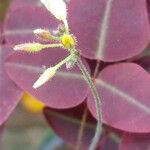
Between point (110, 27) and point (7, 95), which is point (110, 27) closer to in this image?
point (110, 27)

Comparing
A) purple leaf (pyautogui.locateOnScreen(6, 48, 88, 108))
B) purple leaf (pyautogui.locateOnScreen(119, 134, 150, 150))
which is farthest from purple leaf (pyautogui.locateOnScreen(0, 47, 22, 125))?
purple leaf (pyautogui.locateOnScreen(119, 134, 150, 150))

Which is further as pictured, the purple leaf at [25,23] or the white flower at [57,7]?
the purple leaf at [25,23]

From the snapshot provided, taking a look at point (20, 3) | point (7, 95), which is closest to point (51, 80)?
point (7, 95)

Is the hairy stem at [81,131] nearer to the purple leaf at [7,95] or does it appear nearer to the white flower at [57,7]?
the purple leaf at [7,95]

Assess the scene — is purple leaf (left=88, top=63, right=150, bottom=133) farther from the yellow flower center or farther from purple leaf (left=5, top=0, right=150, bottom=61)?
the yellow flower center

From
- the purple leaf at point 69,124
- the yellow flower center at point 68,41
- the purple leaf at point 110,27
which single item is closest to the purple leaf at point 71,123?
the purple leaf at point 69,124

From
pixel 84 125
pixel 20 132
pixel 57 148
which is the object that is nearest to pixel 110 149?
pixel 84 125
